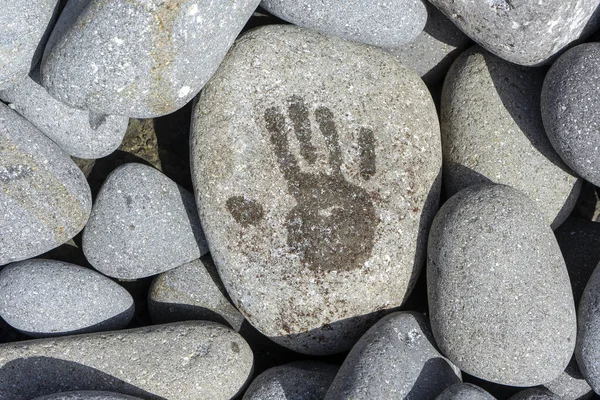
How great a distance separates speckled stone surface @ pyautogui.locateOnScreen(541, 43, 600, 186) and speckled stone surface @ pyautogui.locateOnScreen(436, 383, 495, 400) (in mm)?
1048

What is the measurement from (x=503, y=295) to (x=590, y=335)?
0.44 meters

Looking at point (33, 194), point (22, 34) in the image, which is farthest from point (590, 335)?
point (22, 34)

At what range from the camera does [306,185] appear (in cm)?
288

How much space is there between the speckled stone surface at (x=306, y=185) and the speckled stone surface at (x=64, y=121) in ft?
1.41

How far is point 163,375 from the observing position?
113 inches

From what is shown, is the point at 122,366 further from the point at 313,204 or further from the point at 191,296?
the point at 313,204

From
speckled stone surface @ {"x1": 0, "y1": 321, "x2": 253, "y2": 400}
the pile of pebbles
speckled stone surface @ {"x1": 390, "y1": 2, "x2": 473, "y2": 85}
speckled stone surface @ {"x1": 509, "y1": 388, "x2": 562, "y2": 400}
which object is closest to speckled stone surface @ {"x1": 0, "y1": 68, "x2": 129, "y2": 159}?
the pile of pebbles

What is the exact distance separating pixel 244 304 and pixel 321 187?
0.62 m

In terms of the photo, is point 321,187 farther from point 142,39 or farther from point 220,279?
point 142,39

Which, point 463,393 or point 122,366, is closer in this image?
point 463,393

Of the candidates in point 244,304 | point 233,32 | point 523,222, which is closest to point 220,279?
point 244,304

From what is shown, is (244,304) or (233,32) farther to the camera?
(244,304)

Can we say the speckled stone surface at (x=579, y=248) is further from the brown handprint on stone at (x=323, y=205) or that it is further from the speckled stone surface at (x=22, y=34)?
the speckled stone surface at (x=22, y=34)

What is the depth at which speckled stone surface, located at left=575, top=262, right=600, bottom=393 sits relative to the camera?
9.07 feet
